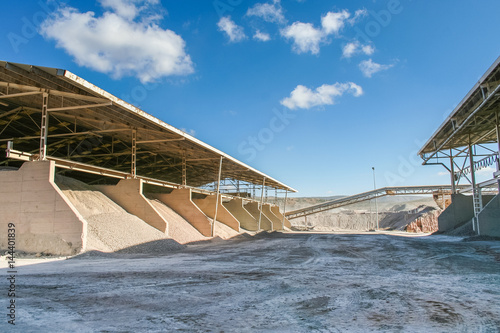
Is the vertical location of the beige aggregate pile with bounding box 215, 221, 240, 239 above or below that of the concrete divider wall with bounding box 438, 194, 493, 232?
below

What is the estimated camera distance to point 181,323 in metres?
4.43

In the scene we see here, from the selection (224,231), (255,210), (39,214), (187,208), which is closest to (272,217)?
(255,210)

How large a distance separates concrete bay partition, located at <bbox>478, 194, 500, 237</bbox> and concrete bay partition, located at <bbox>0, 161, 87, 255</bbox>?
23.0 m

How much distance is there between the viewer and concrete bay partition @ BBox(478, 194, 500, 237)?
20594 mm

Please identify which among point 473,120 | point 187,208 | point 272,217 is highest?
point 473,120

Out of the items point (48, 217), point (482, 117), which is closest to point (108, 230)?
point (48, 217)

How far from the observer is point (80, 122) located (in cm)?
2048

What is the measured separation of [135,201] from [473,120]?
21.0m

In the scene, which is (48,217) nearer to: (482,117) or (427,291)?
(427,291)

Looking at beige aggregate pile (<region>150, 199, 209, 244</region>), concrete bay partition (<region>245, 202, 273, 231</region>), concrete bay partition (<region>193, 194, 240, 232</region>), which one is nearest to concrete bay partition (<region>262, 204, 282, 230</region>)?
concrete bay partition (<region>245, 202, 273, 231</region>)

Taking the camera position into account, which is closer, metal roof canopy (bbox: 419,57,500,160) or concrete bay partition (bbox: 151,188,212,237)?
metal roof canopy (bbox: 419,57,500,160)

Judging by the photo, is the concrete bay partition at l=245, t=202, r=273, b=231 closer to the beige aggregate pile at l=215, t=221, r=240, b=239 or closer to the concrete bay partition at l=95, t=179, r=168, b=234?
the beige aggregate pile at l=215, t=221, r=240, b=239

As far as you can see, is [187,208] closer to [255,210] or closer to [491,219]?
[255,210]

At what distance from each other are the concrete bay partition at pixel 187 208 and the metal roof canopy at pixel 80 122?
3737mm
